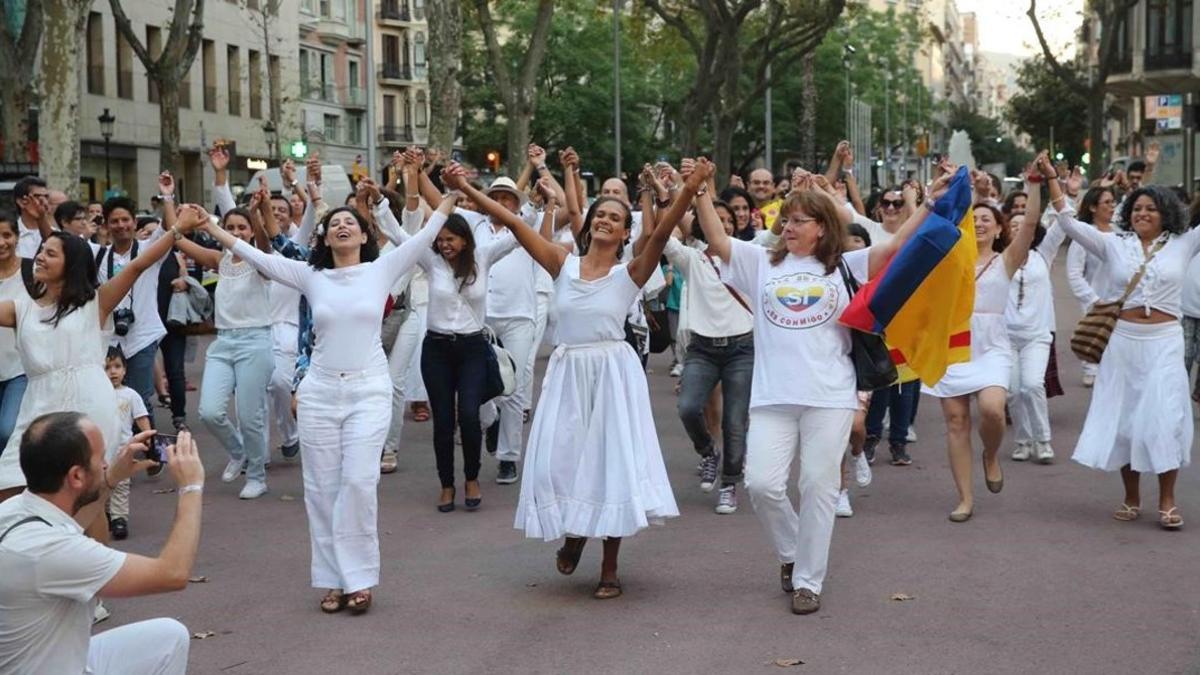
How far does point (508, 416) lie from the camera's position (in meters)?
11.5

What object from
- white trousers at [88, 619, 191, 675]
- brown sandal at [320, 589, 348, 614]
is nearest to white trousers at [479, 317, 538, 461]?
brown sandal at [320, 589, 348, 614]

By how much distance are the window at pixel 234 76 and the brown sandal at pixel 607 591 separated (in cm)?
5144

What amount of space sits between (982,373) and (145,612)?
5199 millimetres

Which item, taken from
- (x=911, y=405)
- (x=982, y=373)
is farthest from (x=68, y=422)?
(x=911, y=405)

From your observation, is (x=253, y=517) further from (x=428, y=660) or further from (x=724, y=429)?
(x=428, y=660)

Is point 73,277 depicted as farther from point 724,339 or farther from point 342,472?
point 724,339

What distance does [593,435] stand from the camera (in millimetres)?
7832

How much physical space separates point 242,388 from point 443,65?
1839cm

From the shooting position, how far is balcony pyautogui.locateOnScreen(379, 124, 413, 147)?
8419cm

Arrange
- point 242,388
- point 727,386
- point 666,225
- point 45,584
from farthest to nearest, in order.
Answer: point 242,388
point 727,386
point 666,225
point 45,584

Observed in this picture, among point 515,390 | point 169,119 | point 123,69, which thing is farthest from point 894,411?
point 123,69

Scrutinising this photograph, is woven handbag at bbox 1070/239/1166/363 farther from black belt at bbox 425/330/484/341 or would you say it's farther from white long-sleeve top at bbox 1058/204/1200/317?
black belt at bbox 425/330/484/341

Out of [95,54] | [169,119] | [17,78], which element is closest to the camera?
[17,78]

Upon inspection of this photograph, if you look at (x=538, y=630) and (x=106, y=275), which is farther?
(x=106, y=275)
